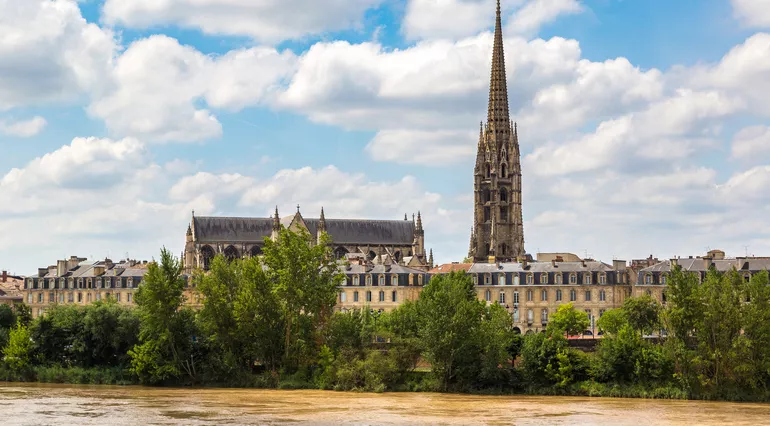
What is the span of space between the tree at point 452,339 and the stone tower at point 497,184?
7441cm

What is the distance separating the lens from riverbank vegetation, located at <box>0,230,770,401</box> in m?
57.2

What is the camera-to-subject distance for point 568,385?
58656 mm

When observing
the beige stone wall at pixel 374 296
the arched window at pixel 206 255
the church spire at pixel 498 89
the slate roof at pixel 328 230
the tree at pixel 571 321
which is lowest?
the tree at pixel 571 321

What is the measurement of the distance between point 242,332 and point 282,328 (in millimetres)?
2160

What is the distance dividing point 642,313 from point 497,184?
66039mm

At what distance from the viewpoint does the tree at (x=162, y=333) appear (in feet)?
206

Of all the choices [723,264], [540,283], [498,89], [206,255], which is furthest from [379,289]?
[498,89]

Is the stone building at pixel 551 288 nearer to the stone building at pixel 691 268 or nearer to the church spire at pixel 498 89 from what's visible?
the stone building at pixel 691 268

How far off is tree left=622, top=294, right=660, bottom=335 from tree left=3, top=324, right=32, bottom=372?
3586 centimetres

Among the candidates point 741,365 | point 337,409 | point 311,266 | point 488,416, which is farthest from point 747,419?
point 311,266

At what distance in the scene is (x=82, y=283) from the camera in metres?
105

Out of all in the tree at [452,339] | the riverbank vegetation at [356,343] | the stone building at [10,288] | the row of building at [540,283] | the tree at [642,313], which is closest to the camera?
the riverbank vegetation at [356,343]

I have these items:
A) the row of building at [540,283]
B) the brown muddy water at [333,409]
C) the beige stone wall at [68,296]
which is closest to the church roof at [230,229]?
the beige stone wall at [68,296]

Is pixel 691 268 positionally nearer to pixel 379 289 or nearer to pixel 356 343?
pixel 379 289
